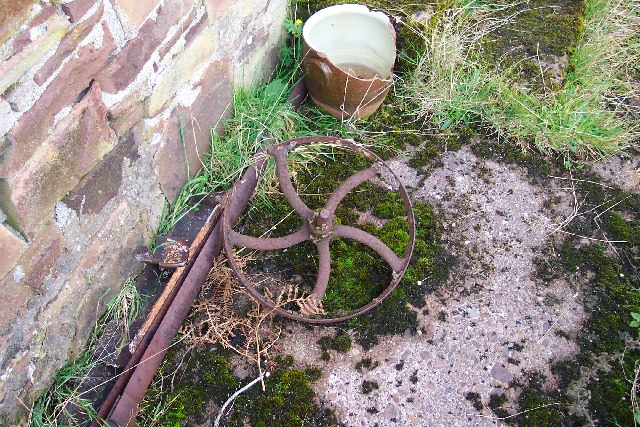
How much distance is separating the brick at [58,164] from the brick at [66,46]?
0.16 m

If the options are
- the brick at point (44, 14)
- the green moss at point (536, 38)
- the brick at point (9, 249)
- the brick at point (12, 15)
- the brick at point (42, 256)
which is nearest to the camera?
the brick at point (12, 15)

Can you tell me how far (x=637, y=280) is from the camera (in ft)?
7.97

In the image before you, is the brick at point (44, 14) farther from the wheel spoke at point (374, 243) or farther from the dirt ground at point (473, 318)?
the dirt ground at point (473, 318)

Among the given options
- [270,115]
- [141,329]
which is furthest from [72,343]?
[270,115]

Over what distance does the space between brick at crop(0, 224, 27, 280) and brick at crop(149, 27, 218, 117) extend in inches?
27.1

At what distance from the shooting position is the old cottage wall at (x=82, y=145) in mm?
1558

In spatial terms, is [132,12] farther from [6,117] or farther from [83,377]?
[83,377]

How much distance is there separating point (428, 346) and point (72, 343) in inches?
54.0

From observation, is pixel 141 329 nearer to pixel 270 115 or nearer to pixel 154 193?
pixel 154 193

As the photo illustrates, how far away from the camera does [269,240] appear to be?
2271 mm

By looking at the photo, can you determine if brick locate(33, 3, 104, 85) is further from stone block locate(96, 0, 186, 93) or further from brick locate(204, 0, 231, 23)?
brick locate(204, 0, 231, 23)

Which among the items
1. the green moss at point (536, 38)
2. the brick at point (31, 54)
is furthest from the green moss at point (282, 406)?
the green moss at point (536, 38)

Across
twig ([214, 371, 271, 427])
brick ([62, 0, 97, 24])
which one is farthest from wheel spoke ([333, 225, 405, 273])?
brick ([62, 0, 97, 24])

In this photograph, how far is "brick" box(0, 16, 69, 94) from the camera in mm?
1441
